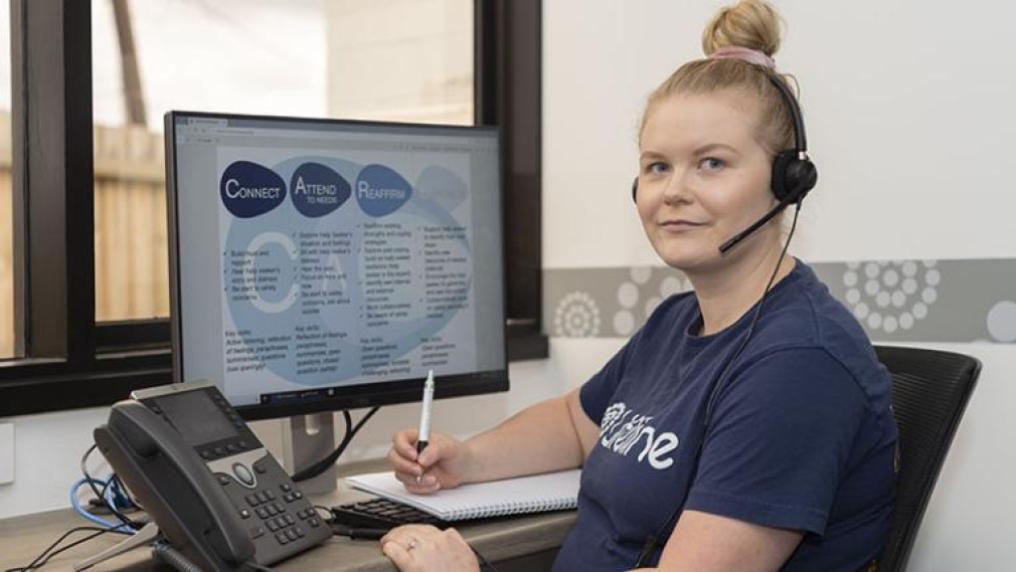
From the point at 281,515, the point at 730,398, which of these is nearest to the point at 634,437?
the point at 730,398

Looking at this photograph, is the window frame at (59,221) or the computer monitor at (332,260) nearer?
the computer monitor at (332,260)

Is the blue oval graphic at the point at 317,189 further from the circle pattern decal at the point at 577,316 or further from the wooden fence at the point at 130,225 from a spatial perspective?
the circle pattern decal at the point at 577,316

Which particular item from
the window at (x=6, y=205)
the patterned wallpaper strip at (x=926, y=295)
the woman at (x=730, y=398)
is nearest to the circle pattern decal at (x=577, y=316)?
the patterned wallpaper strip at (x=926, y=295)

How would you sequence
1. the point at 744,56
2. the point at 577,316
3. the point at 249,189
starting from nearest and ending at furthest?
the point at 744,56
the point at 249,189
the point at 577,316

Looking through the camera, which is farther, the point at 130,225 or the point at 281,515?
the point at 130,225

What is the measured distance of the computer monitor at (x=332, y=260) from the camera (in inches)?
56.7

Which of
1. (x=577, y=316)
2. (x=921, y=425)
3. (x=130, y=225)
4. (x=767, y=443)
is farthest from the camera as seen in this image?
(x=577, y=316)

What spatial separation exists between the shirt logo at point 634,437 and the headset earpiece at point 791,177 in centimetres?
30

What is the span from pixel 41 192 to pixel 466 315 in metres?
0.67

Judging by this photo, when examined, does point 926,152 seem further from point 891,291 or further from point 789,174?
point 789,174

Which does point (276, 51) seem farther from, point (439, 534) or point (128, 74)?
point (439, 534)

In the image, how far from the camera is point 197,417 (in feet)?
4.17

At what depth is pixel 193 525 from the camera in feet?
3.72

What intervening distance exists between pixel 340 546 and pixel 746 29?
79 centimetres
